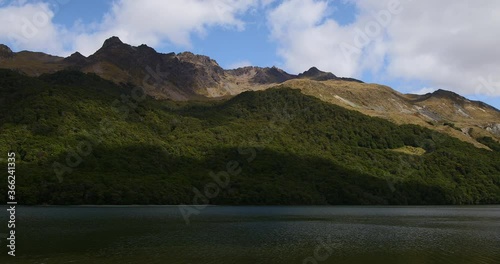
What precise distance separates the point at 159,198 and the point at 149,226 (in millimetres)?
98185

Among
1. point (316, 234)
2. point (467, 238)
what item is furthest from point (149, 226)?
point (467, 238)

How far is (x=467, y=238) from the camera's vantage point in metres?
82.9

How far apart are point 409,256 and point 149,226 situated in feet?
180

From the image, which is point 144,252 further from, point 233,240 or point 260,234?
point 260,234

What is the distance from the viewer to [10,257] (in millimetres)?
51906

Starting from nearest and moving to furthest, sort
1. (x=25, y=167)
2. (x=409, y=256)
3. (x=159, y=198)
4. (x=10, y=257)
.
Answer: (x=10, y=257) → (x=409, y=256) → (x=25, y=167) → (x=159, y=198)

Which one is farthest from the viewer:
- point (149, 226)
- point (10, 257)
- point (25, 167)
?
point (25, 167)

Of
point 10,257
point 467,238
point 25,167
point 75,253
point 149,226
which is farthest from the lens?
point 25,167

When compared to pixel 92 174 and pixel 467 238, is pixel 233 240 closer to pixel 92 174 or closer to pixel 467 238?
pixel 467 238

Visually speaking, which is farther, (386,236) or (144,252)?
(386,236)

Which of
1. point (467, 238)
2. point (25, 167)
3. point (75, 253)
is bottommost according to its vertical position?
point (467, 238)

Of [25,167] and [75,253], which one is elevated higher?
[25,167]

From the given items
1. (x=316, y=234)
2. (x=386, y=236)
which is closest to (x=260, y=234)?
(x=316, y=234)

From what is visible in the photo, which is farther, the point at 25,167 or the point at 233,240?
the point at 25,167
